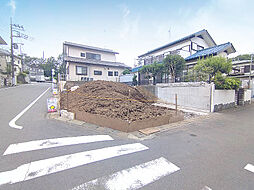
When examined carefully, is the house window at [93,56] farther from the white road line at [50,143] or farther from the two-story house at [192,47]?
the white road line at [50,143]

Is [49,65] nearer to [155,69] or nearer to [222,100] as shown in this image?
[155,69]

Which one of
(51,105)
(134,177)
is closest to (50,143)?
(134,177)

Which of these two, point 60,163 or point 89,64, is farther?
point 89,64

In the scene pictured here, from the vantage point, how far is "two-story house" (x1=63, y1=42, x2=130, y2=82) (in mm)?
19250

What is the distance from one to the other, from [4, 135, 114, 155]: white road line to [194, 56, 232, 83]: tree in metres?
8.22

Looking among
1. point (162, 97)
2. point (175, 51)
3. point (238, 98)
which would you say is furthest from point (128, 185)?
point (175, 51)

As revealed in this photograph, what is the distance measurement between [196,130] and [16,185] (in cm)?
500

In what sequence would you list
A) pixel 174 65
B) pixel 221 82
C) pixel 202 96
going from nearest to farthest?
1. pixel 202 96
2. pixel 221 82
3. pixel 174 65

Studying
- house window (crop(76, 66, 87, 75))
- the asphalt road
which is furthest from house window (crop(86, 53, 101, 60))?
the asphalt road

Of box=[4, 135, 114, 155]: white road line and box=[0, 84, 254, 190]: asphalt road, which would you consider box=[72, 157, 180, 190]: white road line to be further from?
box=[4, 135, 114, 155]: white road line

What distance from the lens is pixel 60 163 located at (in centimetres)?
228

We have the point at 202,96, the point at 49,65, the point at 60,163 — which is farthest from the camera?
the point at 49,65

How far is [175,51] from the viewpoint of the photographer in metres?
15.3

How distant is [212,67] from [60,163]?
9.64 metres
